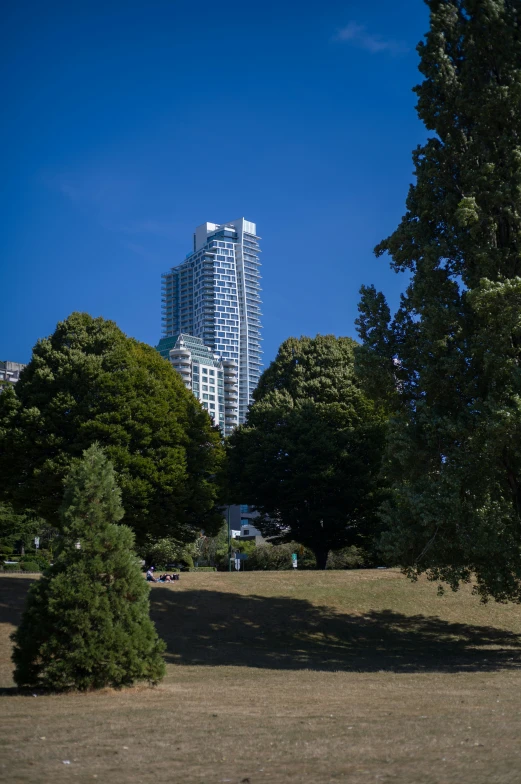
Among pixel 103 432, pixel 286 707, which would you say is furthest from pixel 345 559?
pixel 286 707

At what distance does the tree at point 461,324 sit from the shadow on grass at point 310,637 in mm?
3302

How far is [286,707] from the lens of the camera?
455 inches

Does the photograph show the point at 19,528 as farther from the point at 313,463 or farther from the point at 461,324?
the point at 461,324

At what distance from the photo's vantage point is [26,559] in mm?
57000

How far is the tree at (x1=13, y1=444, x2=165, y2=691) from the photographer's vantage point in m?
12.9

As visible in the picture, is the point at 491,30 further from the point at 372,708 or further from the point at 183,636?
the point at 183,636

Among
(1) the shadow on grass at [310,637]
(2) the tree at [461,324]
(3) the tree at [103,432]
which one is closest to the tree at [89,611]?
(1) the shadow on grass at [310,637]

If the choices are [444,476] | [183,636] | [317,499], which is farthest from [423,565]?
[317,499]

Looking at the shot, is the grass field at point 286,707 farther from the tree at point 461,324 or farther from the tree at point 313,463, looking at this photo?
Result: the tree at point 313,463

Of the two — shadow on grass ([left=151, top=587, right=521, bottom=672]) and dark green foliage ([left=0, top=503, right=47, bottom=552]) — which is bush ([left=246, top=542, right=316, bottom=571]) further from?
shadow on grass ([left=151, top=587, right=521, bottom=672])

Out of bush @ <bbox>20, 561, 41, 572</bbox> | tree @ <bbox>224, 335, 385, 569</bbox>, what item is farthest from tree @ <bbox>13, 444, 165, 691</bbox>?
bush @ <bbox>20, 561, 41, 572</bbox>

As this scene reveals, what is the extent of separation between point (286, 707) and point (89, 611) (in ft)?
13.1

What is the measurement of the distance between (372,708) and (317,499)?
98.3 feet

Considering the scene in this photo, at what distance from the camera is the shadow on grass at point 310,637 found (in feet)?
70.2
